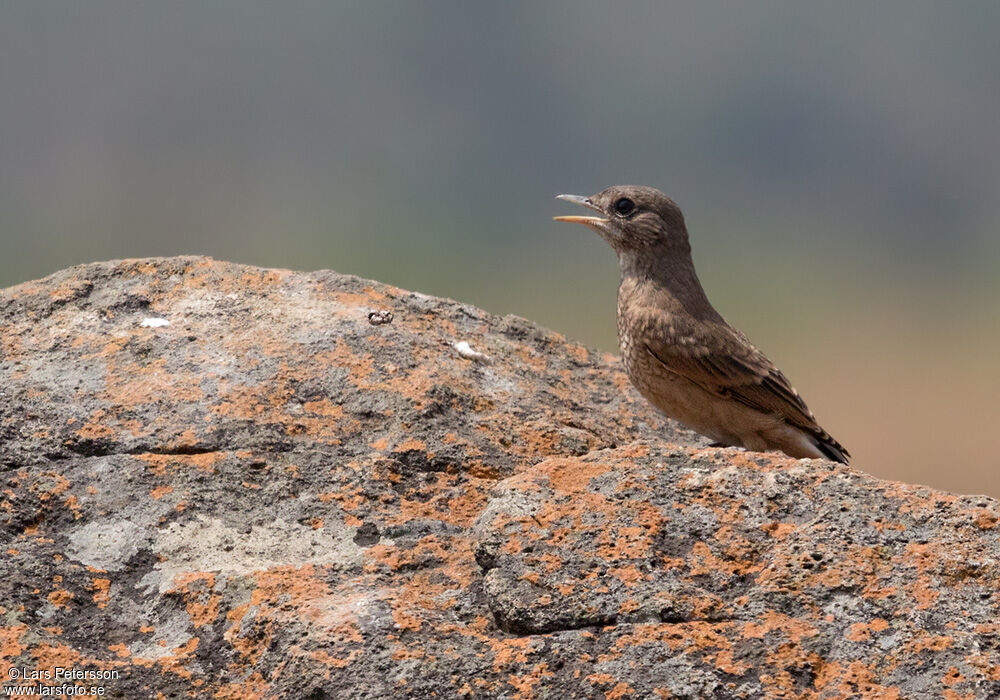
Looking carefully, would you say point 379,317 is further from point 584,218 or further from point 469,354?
point 584,218

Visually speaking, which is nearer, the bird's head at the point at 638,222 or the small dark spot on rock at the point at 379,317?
the small dark spot on rock at the point at 379,317

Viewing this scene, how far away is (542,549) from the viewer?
344cm

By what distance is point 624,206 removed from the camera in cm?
689

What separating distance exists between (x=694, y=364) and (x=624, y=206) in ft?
4.40

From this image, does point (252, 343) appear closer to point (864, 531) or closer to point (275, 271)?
point (275, 271)

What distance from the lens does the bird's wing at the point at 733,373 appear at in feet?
19.5

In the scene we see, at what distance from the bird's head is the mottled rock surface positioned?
1894 mm

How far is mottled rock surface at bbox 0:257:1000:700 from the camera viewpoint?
3.11 metres

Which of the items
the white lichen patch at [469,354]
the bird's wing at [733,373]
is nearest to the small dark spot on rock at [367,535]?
the white lichen patch at [469,354]

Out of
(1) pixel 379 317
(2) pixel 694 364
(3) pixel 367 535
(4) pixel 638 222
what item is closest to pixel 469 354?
(1) pixel 379 317

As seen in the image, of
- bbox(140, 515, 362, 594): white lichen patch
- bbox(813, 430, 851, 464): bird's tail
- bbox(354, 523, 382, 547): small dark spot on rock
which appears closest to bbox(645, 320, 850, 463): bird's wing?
bbox(813, 430, 851, 464): bird's tail

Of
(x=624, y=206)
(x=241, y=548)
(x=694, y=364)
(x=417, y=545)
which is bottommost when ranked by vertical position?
(x=241, y=548)

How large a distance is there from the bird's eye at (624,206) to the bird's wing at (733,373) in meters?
0.98

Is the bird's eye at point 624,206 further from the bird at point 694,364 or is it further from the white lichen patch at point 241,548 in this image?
the white lichen patch at point 241,548
